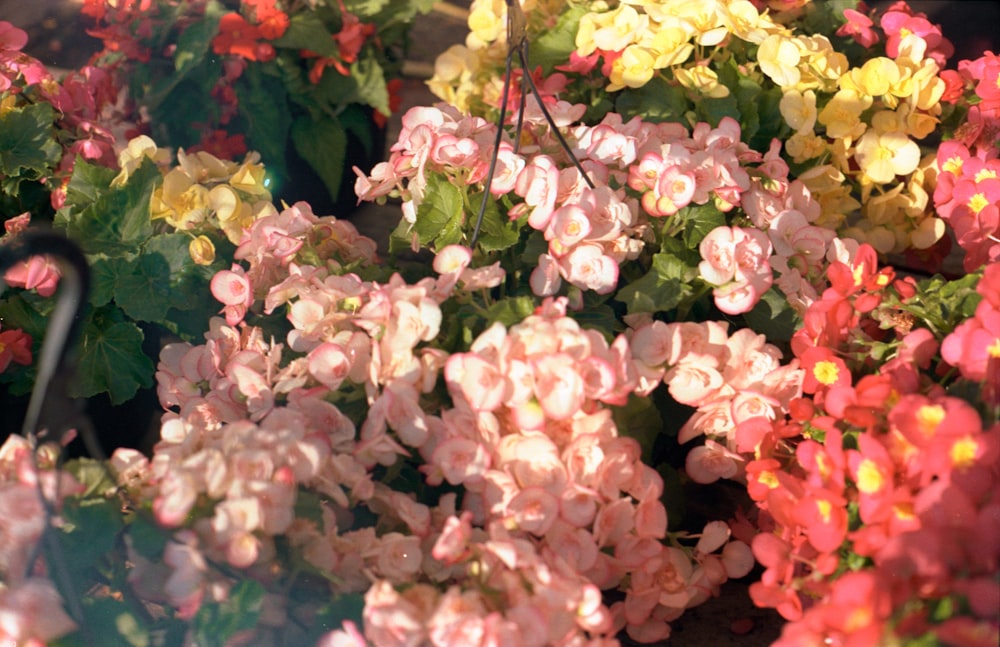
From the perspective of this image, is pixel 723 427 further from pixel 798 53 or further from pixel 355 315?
pixel 798 53

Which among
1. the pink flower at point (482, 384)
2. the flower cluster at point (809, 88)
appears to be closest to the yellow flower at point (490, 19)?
the flower cluster at point (809, 88)

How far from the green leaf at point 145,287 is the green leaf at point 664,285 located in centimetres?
53

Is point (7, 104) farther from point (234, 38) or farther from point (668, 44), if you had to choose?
point (668, 44)

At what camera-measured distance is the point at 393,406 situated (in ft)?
2.72

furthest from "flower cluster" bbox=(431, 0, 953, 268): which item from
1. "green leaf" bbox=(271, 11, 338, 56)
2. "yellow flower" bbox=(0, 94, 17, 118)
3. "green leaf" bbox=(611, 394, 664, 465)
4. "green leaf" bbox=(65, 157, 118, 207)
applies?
"yellow flower" bbox=(0, 94, 17, 118)

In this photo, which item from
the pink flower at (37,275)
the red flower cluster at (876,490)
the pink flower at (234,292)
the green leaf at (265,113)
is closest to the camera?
the red flower cluster at (876,490)

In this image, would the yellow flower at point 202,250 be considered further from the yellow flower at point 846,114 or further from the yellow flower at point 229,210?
the yellow flower at point 846,114

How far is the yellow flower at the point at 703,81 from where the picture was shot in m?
1.24

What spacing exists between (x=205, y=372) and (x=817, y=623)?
2.10ft

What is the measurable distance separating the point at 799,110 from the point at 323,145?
0.92 m

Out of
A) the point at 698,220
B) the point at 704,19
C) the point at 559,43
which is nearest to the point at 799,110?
the point at 704,19

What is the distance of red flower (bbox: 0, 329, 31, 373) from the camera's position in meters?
1.16

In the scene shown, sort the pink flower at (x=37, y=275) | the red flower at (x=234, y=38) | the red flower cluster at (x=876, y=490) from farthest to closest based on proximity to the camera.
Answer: the red flower at (x=234, y=38) → the pink flower at (x=37, y=275) → the red flower cluster at (x=876, y=490)

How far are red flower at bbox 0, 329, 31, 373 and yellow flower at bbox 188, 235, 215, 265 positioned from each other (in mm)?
263
